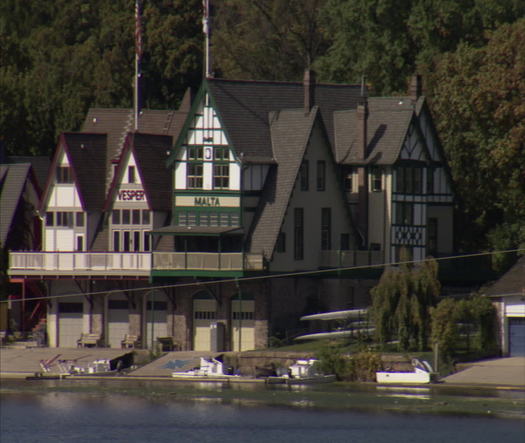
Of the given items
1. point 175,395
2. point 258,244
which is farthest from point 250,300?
point 175,395

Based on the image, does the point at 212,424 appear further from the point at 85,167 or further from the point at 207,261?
the point at 85,167

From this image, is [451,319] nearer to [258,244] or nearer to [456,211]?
[258,244]

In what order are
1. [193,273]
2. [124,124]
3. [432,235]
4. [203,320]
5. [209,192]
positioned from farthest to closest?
[124,124]
[432,235]
[203,320]
[209,192]
[193,273]

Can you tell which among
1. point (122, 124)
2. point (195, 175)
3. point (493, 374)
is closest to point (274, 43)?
point (122, 124)

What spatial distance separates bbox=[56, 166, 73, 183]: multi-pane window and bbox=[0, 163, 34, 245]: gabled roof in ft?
13.2

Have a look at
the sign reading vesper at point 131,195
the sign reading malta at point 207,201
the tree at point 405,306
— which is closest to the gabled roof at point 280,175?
the sign reading malta at point 207,201

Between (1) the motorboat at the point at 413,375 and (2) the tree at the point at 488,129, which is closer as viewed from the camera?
(1) the motorboat at the point at 413,375

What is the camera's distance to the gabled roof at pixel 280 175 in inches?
3593

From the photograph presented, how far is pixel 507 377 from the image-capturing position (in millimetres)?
81250

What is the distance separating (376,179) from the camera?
9506cm

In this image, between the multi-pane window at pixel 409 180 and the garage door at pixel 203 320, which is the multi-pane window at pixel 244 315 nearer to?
the garage door at pixel 203 320

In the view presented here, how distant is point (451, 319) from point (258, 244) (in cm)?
1193

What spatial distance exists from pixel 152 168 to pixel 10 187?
33.4 ft

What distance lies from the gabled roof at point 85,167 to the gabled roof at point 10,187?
3258 millimetres
